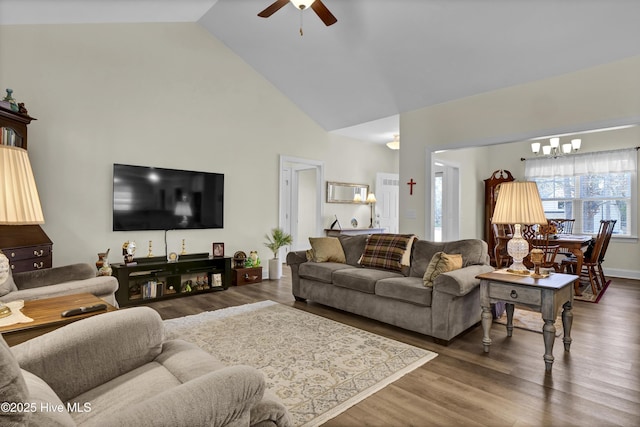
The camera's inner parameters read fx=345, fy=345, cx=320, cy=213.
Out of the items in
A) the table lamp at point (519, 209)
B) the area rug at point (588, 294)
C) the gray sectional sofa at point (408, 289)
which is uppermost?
the table lamp at point (519, 209)

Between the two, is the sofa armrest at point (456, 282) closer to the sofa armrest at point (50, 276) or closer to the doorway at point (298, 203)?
the sofa armrest at point (50, 276)

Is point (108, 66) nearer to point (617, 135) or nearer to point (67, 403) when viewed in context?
point (67, 403)

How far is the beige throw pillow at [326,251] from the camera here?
432cm

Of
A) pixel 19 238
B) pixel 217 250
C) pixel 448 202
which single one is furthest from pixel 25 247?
pixel 448 202

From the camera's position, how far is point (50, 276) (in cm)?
280

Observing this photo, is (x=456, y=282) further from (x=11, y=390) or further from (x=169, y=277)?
(x=169, y=277)

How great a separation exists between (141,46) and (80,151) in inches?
63.8

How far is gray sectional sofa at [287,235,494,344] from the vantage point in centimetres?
295

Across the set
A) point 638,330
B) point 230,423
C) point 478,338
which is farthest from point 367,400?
point 638,330

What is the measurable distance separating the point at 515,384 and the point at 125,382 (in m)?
2.30

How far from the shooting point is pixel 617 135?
623cm

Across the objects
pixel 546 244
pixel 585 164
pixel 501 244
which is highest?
pixel 585 164

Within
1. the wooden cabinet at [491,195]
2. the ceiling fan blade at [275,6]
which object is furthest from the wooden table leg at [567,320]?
the wooden cabinet at [491,195]

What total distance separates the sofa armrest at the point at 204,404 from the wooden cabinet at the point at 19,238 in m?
2.90
